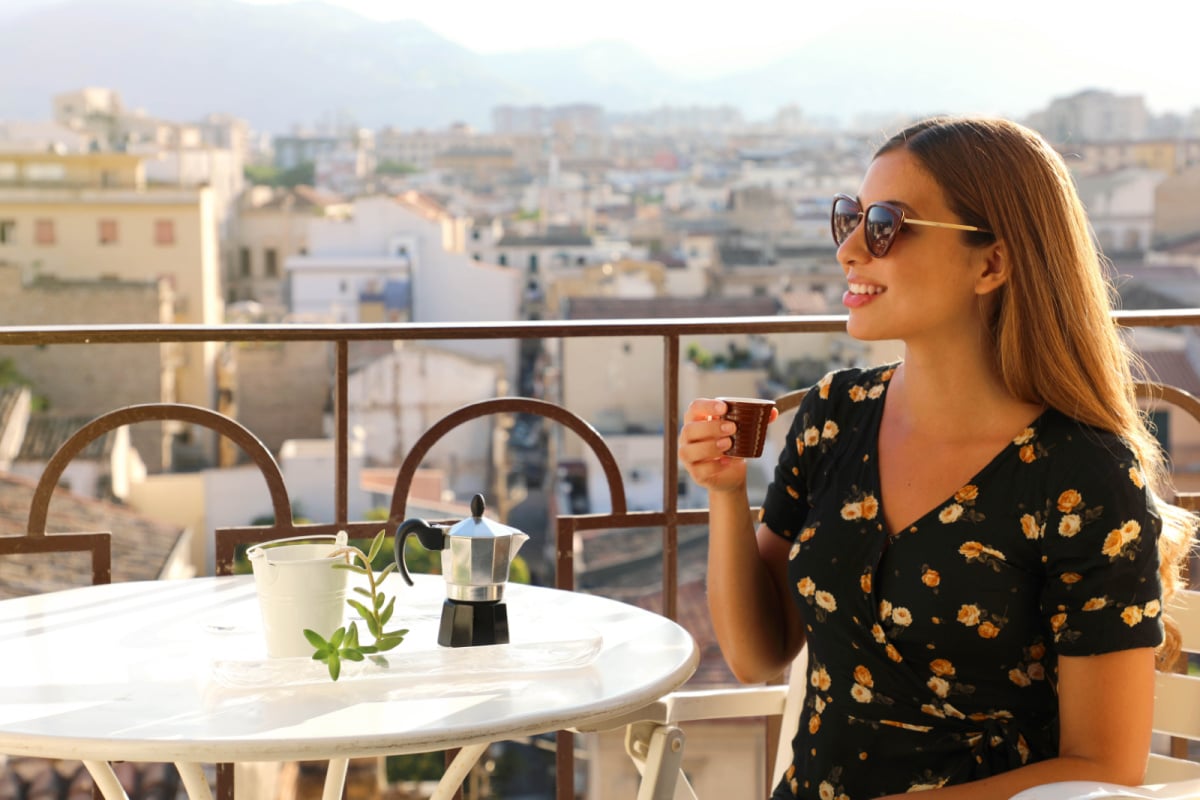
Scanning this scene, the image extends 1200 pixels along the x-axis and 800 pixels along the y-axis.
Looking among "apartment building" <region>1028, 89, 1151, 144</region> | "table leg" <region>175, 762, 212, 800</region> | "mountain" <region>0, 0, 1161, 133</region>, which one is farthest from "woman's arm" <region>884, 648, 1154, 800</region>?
"mountain" <region>0, 0, 1161, 133</region>

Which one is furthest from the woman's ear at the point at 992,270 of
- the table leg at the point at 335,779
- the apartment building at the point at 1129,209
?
the apartment building at the point at 1129,209

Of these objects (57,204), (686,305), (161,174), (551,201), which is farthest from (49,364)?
(551,201)

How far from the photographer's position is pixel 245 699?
1.23 metres

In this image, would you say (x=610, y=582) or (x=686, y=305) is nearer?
(x=610, y=582)

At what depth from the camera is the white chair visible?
4.60ft

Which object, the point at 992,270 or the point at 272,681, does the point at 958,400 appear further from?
the point at 272,681

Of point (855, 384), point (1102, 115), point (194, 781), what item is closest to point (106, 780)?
point (194, 781)

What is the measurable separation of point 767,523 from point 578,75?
137848 mm

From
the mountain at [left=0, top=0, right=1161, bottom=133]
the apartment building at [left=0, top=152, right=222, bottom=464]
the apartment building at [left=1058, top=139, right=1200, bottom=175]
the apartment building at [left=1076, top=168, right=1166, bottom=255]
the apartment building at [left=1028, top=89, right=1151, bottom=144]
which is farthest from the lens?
the mountain at [left=0, top=0, right=1161, bottom=133]

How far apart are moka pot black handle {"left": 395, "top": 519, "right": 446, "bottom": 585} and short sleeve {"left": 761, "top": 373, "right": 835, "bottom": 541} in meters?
0.42

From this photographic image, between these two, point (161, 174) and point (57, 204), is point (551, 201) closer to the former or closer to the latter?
point (161, 174)

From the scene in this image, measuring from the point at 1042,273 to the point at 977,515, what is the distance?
0.25 metres

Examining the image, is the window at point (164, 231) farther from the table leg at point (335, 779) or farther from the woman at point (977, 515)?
the woman at point (977, 515)

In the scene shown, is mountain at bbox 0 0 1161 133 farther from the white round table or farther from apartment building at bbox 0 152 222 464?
the white round table
